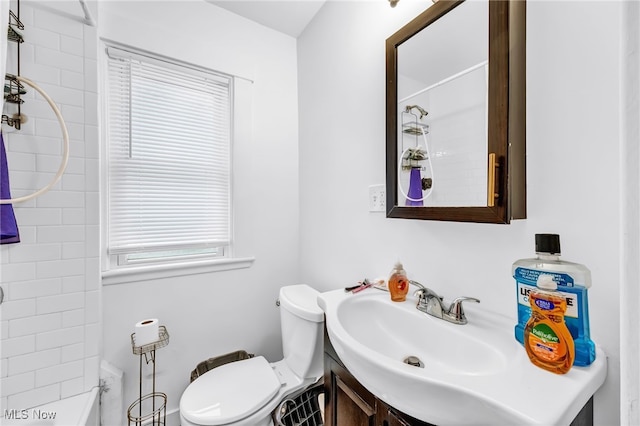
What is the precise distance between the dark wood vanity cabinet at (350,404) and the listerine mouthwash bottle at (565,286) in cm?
36

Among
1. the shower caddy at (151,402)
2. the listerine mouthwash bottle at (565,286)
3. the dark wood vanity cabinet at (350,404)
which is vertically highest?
the listerine mouthwash bottle at (565,286)

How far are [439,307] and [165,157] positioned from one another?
1495 mm

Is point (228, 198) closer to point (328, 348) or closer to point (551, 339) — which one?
point (328, 348)

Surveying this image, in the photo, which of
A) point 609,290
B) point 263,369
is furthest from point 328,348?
point 609,290

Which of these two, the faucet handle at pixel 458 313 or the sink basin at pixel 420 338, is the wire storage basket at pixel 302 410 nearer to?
the sink basin at pixel 420 338

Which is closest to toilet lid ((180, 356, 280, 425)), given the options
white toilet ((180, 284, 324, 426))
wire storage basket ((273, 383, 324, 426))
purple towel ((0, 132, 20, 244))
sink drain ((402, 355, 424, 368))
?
white toilet ((180, 284, 324, 426))

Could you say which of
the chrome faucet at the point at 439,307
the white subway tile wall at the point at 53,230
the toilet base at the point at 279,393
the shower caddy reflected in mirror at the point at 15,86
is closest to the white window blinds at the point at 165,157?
the white subway tile wall at the point at 53,230

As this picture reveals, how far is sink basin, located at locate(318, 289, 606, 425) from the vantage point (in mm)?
504

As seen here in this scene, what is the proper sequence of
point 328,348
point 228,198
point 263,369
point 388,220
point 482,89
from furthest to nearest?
point 228,198 → point 263,369 → point 388,220 → point 328,348 → point 482,89

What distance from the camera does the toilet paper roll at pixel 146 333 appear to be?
1268mm

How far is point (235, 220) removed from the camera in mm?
1679

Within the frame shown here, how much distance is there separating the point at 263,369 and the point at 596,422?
1.18 m

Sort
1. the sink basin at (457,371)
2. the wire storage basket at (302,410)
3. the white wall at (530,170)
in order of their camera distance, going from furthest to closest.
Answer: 1. the wire storage basket at (302,410)
2. the white wall at (530,170)
3. the sink basin at (457,371)

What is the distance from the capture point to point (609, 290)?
2.10 feet
